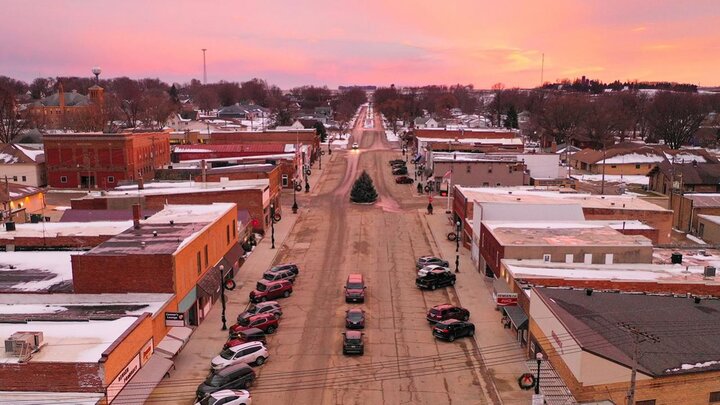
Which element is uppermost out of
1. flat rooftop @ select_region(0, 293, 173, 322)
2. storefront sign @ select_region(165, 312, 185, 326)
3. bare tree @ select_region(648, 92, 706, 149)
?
bare tree @ select_region(648, 92, 706, 149)

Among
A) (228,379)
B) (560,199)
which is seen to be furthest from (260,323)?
(560,199)

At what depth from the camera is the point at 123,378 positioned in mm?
19828

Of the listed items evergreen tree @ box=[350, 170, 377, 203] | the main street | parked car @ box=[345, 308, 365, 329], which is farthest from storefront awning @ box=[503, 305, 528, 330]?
evergreen tree @ box=[350, 170, 377, 203]

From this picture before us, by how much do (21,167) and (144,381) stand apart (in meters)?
58.2

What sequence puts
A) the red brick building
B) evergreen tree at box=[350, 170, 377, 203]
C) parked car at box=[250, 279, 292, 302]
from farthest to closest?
the red brick building, evergreen tree at box=[350, 170, 377, 203], parked car at box=[250, 279, 292, 302]

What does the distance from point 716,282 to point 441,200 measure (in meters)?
36.7

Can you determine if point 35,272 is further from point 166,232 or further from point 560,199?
point 560,199

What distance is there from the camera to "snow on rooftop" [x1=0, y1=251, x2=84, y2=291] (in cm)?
2669

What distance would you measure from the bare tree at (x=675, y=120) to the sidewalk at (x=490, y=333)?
280ft

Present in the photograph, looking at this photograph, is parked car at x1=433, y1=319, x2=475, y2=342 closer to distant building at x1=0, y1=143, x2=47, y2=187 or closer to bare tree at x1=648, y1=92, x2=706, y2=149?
distant building at x1=0, y1=143, x2=47, y2=187

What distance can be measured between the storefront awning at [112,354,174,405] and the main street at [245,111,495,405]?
3.62 m

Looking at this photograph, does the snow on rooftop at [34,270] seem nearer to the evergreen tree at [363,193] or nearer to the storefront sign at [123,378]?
the storefront sign at [123,378]

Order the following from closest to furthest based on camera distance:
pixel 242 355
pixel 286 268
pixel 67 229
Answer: pixel 242 355, pixel 67 229, pixel 286 268

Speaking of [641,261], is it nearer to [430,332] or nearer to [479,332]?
[479,332]
